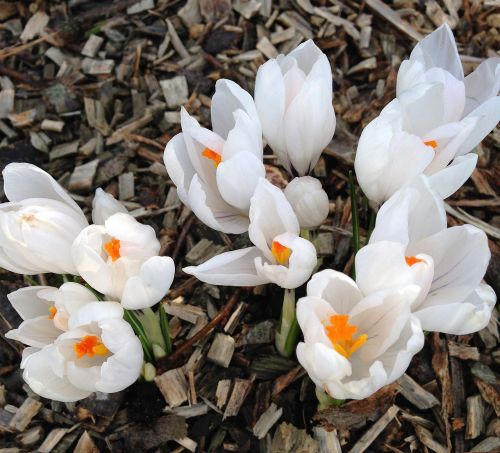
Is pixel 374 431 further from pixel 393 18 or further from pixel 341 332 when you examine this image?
pixel 393 18

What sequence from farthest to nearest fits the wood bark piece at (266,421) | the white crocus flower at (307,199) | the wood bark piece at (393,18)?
the wood bark piece at (393,18) → the wood bark piece at (266,421) → the white crocus flower at (307,199)

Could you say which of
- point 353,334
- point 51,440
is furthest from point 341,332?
point 51,440

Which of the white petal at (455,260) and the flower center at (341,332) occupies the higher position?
the white petal at (455,260)

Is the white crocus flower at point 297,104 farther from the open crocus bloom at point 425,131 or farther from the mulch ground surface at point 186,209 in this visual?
the mulch ground surface at point 186,209

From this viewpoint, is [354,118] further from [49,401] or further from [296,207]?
[49,401]

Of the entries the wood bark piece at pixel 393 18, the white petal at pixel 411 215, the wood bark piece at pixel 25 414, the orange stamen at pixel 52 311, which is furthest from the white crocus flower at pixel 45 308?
the wood bark piece at pixel 393 18

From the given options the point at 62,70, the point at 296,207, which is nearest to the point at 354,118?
the point at 296,207

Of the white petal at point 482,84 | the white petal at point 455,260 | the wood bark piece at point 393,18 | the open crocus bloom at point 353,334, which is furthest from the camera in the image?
the wood bark piece at point 393,18
